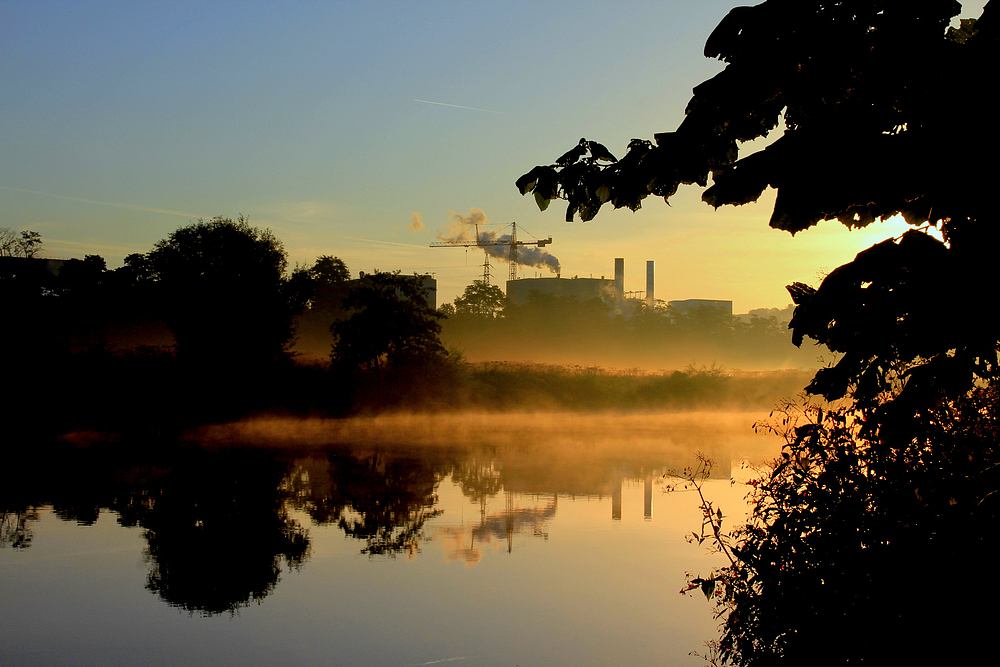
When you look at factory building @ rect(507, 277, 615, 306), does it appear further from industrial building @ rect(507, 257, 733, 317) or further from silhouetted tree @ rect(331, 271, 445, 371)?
silhouetted tree @ rect(331, 271, 445, 371)

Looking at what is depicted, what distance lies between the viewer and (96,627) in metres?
9.68

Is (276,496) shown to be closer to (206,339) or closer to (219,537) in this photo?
(219,537)

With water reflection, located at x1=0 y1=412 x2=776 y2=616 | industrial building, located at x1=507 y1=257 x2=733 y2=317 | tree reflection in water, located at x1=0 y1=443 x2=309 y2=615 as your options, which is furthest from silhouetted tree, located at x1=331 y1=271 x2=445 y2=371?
industrial building, located at x1=507 y1=257 x2=733 y2=317

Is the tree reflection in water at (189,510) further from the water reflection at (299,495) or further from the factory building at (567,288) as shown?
the factory building at (567,288)

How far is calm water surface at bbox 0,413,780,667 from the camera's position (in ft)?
29.7

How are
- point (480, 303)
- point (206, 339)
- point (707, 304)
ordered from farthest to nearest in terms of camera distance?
1. point (707, 304)
2. point (480, 303)
3. point (206, 339)

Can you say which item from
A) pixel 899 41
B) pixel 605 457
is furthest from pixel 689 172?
pixel 605 457

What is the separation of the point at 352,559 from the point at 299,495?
680 centimetres

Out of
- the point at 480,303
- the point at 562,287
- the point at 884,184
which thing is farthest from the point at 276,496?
the point at 562,287

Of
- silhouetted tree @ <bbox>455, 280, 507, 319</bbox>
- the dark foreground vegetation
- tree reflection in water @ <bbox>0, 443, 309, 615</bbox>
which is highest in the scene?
silhouetted tree @ <bbox>455, 280, 507, 319</bbox>

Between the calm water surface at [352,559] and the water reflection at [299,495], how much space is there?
8 centimetres

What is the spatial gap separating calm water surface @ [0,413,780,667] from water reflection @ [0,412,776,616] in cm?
8

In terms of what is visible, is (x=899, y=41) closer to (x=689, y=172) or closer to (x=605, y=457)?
(x=689, y=172)

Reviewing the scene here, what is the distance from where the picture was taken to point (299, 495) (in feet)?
64.8
